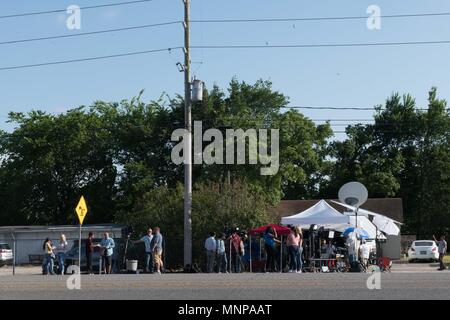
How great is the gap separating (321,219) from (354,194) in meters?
5.41

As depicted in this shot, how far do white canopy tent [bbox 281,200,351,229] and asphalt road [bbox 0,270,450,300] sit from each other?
11619 mm

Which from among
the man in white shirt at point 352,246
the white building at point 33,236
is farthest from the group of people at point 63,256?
the white building at point 33,236

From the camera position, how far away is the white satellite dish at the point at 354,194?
83.5 feet

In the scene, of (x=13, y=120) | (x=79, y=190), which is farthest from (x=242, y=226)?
(x=13, y=120)

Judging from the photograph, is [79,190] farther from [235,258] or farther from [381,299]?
[381,299]

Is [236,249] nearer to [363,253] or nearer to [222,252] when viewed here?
[222,252]

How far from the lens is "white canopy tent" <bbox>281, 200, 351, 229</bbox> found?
30594mm

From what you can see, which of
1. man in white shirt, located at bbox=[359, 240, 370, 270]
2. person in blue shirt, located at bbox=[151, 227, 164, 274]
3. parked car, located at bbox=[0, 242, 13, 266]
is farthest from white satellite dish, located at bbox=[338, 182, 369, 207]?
parked car, located at bbox=[0, 242, 13, 266]

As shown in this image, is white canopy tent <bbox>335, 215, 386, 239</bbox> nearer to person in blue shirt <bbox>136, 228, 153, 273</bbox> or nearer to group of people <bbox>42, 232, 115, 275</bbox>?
person in blue shirt <bbox>136, 228, 153, 273</bbox>

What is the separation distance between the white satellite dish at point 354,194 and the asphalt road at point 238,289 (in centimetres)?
673

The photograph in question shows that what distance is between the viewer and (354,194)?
25625 mm

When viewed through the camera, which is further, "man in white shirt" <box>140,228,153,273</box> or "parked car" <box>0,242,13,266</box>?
"parked car" <box>0,242,13,266</box>
